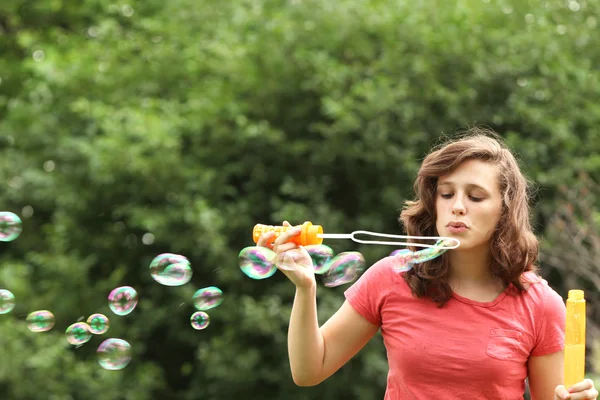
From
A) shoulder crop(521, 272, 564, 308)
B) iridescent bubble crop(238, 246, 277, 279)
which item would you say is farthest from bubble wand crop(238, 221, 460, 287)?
shoulder crop(521, 272, 564, 308)

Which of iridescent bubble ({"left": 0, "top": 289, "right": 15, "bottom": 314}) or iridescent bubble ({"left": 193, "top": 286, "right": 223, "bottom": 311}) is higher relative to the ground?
iridescent bubble ({"left": 193, "top": 286, "right": 223, "bottom": 311})

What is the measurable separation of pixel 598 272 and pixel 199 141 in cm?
258

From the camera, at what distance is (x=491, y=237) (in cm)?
222

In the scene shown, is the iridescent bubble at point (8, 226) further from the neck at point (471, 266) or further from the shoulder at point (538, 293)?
the shoulder at point (538, 293)

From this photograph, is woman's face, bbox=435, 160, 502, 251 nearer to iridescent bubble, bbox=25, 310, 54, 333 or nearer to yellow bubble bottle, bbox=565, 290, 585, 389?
yellow bubble bottle, bbox=565, 290, 585, 389

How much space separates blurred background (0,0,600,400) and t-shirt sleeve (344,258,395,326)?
2996 millimetres

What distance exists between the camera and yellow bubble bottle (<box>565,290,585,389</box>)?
206 centimetres

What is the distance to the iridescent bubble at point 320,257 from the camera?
2.39 m

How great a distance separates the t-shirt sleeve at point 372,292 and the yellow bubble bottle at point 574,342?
42 cm

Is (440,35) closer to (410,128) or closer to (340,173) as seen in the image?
(410,128)

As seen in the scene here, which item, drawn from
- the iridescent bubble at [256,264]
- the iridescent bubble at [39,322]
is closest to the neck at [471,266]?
the iridescent bubble at [256,264]

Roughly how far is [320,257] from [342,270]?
0.46 ft

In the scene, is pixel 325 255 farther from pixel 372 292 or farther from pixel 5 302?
pixel 5 302

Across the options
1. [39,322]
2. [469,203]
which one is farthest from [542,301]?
[39,322]
